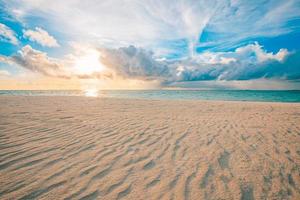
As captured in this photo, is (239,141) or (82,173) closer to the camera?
(82,173)

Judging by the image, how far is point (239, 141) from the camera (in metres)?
5.53

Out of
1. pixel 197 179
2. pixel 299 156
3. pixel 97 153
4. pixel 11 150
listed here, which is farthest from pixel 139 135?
pixel 299 156

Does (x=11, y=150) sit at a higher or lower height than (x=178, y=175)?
higher

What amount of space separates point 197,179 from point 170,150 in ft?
4.74

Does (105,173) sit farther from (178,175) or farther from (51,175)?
(178,175)

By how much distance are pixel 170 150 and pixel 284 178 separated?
2.52m

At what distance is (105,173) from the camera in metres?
3.44

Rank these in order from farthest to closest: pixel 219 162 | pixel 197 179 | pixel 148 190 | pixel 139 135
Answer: pixel 139 135
pixel 219 162
pixel 197 179
pixel 148 190

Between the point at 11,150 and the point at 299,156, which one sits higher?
the point at 11,150

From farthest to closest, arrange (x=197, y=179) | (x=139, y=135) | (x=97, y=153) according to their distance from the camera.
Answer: (x=139, y=135) < (x=97, y=153) < (x=197, y=179)

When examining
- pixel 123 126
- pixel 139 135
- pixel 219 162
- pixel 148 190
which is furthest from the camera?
pixel 123 126

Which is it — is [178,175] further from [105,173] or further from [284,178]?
[284,178]

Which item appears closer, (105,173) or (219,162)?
(105,173)

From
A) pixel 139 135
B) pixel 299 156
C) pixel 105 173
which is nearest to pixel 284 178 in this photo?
pixel 299 156
